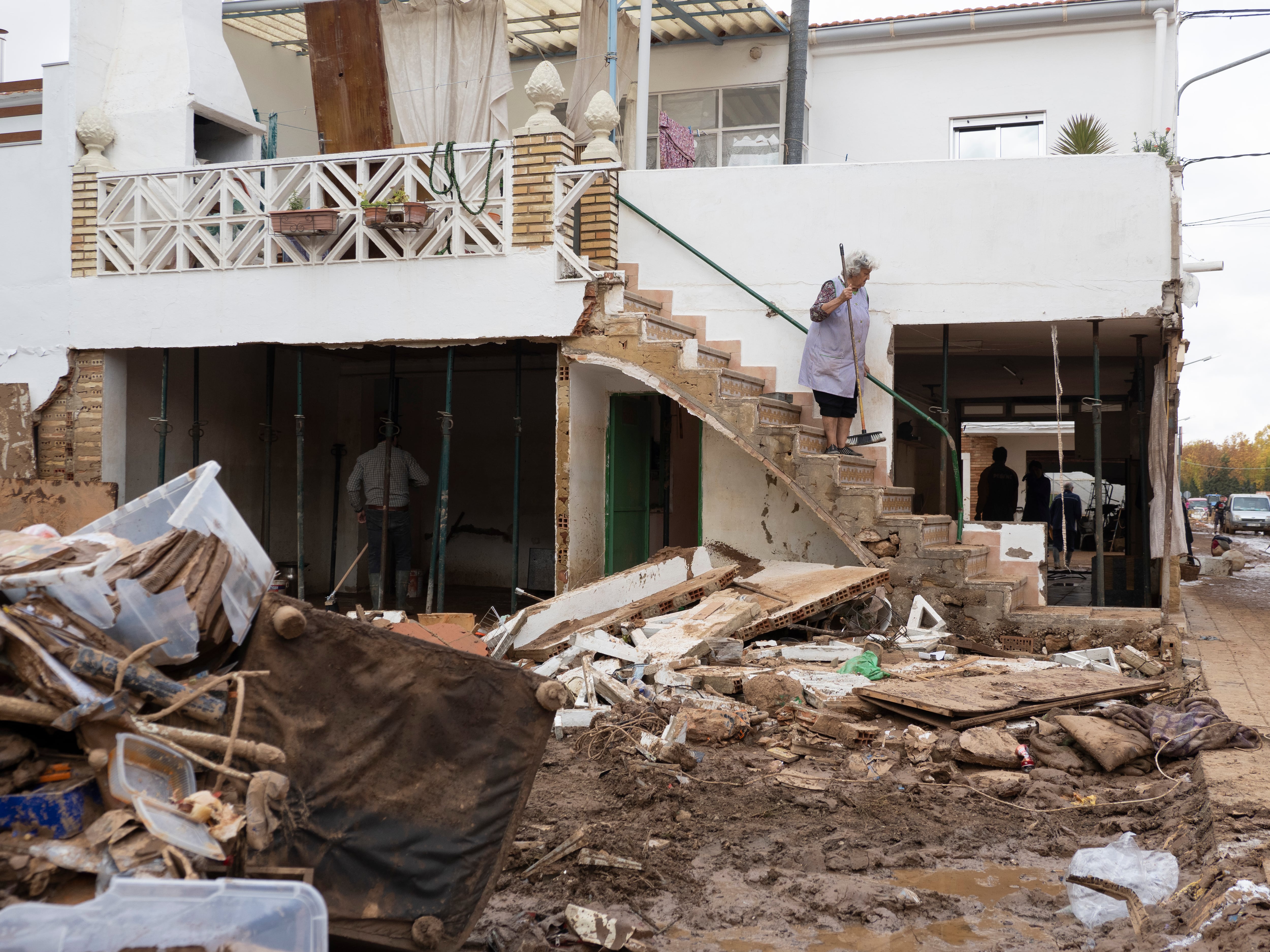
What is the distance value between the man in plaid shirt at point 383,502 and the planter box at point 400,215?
2.17m

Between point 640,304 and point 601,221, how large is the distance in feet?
3.46

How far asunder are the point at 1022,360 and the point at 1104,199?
3995mm

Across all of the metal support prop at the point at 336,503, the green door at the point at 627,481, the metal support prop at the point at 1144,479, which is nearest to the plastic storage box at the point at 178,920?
the green door at the point at 627,481

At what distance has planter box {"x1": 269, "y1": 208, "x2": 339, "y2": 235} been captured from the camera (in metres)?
10.2

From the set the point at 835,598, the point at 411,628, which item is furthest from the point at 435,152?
the point at 835,598

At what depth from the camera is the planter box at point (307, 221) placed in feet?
33.6

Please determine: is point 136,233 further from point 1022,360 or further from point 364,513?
point 1022,360

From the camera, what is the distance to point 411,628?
26.5 feet

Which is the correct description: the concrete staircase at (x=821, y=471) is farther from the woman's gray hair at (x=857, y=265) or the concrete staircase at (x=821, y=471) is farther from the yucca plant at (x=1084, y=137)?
the yucca plant at (x=1084, y=137)

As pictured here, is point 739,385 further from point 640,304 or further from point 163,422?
point 163,422

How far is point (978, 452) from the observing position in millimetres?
30109

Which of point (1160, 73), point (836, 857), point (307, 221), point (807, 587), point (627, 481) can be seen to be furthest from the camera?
point (1160, 73)

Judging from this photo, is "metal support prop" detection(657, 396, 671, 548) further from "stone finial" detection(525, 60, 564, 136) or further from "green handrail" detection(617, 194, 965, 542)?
"stone finial" detection(525, 60, 564, 136)

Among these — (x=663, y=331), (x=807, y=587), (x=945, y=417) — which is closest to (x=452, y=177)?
(x=663, y=331)
